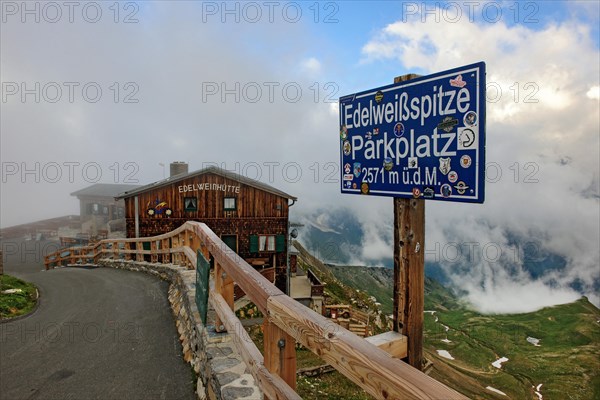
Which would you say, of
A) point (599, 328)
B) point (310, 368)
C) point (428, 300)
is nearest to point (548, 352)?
point (599, 328)

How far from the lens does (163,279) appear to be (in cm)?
1000

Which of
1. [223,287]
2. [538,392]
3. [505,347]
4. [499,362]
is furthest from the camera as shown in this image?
[505,347]

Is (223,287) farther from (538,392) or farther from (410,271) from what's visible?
(538,392)

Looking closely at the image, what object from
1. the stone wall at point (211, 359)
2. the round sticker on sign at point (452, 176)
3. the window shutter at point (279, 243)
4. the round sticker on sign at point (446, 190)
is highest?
the round sticker on sign at point (452, 176)

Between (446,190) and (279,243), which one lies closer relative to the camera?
(446,190)

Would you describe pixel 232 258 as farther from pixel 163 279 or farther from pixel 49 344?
pixel 163 279

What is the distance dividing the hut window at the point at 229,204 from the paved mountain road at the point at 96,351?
13548mm

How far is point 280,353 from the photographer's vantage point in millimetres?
2377

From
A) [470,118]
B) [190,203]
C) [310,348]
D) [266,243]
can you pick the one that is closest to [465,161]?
[470,118]

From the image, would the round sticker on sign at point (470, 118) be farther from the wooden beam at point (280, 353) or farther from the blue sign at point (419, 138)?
the wooden beam at point (280, 353)

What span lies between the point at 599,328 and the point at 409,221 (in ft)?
476

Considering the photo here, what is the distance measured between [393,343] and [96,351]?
481 centimetres

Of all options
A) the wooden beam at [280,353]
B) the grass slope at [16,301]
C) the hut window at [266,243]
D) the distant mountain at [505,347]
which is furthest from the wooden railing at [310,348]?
the distant mountain at [505,347]

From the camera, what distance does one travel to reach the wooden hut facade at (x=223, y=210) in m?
20.9
